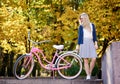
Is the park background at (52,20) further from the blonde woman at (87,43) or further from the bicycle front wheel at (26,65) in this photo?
the bicycle front wheel at (26,65)

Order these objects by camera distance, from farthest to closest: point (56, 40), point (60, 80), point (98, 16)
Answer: point (56, 40), point (98, 16), point (60, 80)

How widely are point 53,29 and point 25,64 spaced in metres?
10.8

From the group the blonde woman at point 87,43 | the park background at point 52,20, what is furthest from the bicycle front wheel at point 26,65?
the park background at point 52,20

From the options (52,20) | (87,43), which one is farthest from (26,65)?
(52,20)

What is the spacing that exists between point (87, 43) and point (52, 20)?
12375mm

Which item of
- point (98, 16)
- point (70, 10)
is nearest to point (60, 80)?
point (98, 16)

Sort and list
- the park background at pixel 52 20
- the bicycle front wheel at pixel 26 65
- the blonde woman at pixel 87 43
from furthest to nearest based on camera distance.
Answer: the park background at pixel 52 20 < the bicycle front wheel at pixel 26 65 < the blonde woman at pixel 87 43

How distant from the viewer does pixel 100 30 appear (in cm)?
1745

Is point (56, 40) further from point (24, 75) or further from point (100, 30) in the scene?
point (24, 75)

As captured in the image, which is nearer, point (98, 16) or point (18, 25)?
point (98, 16)

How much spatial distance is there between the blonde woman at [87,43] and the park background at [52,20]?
761 centimetres

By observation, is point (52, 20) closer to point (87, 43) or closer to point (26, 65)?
point (26, 65)

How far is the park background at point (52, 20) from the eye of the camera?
684 inches

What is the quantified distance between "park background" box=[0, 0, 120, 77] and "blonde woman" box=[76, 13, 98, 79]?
25.0ft
